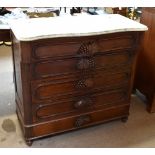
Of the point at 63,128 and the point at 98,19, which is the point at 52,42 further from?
the point at 63,128

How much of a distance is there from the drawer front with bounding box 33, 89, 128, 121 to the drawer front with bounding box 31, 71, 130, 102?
0.16ft

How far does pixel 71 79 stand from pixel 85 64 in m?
0.13

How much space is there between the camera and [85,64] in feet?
4.83

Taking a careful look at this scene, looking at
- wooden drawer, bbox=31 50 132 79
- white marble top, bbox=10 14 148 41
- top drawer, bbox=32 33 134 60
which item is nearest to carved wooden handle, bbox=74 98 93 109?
wooden drawer, bbox=31 50 132 79

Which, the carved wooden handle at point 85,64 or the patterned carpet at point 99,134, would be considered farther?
the patterned carpet at point 99,134

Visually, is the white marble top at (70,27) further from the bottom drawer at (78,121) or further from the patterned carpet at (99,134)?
the patterned carpet at (99,134)

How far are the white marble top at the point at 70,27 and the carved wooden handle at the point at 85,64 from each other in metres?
0.18

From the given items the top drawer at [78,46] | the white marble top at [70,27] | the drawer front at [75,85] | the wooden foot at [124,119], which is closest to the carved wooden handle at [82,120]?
the drawer front at [75,85]

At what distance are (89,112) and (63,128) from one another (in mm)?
217

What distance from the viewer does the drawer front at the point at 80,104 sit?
1.53 metres

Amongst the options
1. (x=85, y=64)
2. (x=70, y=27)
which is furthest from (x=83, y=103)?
(x=70, y=27)

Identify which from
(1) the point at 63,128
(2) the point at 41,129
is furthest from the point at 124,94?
(2) the point at 41,129

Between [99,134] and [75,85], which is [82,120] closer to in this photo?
[99,134]
